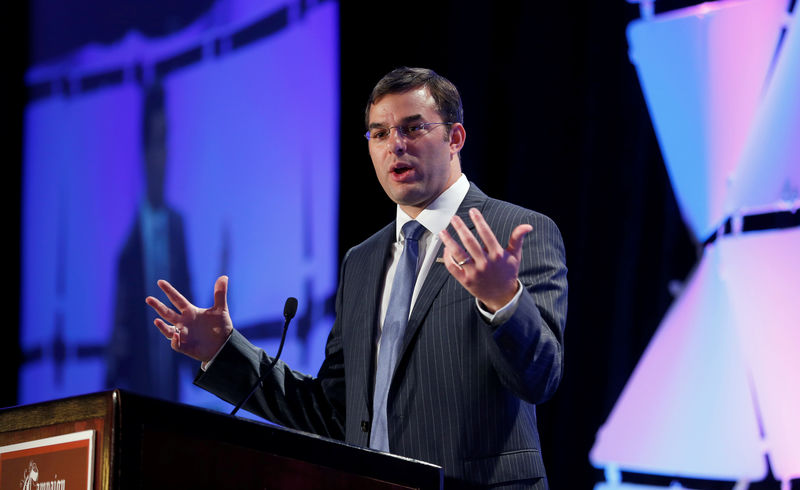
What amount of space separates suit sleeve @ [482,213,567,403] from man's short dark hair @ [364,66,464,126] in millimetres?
451

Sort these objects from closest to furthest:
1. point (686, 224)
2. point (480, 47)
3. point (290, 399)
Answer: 1. point (290, 399)
2. point (686, 224)
3. point (480, 47)

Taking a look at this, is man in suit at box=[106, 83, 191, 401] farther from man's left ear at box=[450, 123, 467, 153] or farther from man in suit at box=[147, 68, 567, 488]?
man's left ear at box=[450, 123, 467, 153]

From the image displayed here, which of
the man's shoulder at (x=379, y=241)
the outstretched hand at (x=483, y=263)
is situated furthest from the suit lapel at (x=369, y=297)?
the outstretched hand at (x=483, y=263)

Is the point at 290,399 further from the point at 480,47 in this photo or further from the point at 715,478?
the point at 480,47

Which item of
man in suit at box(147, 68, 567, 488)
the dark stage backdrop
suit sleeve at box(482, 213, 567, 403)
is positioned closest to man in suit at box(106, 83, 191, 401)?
the dark stage backdrop

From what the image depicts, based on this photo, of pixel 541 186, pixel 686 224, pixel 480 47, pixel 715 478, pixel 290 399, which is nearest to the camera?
pixel 290 399

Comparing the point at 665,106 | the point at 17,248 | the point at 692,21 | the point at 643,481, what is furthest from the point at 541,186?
the point at 17,248

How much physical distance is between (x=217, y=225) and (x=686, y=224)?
1.76m

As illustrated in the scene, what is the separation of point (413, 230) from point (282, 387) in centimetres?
45

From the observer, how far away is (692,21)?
9.93ft

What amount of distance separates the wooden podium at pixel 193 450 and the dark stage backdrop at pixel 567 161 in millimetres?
1714

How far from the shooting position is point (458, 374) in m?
1.76

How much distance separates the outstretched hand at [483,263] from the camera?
1534mm

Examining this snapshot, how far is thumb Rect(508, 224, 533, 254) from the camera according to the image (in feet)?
5.10
